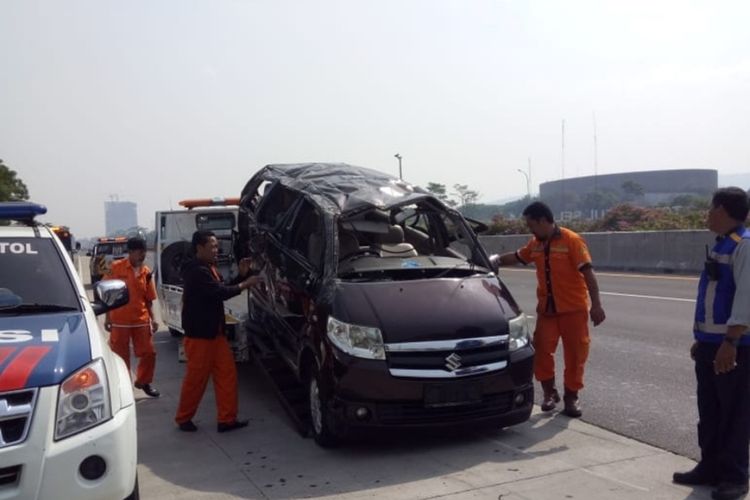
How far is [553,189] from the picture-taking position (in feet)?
340

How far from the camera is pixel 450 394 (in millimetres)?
5469

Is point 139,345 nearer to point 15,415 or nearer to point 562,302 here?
point 562,302

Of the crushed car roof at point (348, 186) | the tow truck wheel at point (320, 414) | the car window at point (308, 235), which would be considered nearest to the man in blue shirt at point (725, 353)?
the tow truck wheel at point (320, 414)

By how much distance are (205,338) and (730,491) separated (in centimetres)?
409

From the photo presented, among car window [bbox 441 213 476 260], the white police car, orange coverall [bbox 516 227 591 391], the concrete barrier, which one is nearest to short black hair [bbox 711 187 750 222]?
orange coverall [bbox 516 227 591 391]

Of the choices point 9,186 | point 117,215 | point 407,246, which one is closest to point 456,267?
point 407,246

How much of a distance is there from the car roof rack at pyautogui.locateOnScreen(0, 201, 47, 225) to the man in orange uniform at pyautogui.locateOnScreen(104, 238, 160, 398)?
8.92ft

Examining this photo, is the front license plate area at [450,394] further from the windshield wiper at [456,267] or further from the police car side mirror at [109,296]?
the police car side mirror at [109,296]

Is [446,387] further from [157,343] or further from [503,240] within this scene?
[503,240]

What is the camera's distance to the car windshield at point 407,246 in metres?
6.34

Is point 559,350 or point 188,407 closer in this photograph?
point 188,407

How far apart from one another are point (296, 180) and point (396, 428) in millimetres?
3303

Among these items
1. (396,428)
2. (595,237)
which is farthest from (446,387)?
(595,237)

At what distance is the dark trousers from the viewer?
4.61 m
